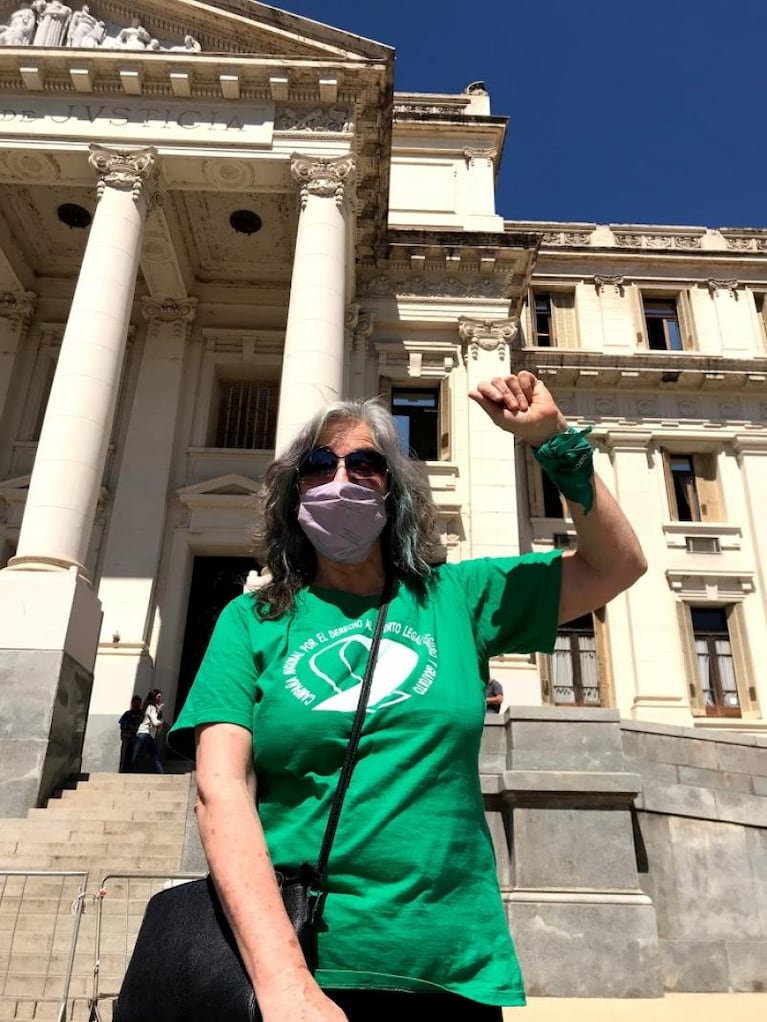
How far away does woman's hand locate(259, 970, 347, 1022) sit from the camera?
4.21ft

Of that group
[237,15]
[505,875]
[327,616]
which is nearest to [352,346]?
[237,15]

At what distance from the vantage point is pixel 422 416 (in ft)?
63.0

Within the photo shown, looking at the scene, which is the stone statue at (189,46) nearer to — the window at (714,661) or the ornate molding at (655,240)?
the ornate molding at (655,240)

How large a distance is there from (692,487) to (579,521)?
2112cm

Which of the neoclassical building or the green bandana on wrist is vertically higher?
the neoclassical building

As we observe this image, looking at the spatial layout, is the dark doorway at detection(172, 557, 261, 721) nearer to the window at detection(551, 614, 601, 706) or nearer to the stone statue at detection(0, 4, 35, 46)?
the window at detection(551, 614, 601, 706)

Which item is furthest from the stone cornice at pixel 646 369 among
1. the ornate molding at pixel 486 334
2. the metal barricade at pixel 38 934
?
the metal barricade at pixel 38 934

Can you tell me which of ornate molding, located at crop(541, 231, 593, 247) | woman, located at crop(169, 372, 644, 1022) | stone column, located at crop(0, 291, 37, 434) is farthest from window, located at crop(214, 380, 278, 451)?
woman, located at crop(169, 372, 644, 1022)

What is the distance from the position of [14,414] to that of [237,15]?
9.89 metres

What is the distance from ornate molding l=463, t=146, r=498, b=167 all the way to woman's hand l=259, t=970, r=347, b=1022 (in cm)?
2413

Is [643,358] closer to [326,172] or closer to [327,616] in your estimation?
[326,172]

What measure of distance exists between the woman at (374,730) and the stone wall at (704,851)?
728cm

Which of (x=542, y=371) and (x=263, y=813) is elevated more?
(x=542, y=371)

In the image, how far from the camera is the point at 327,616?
1.97m
